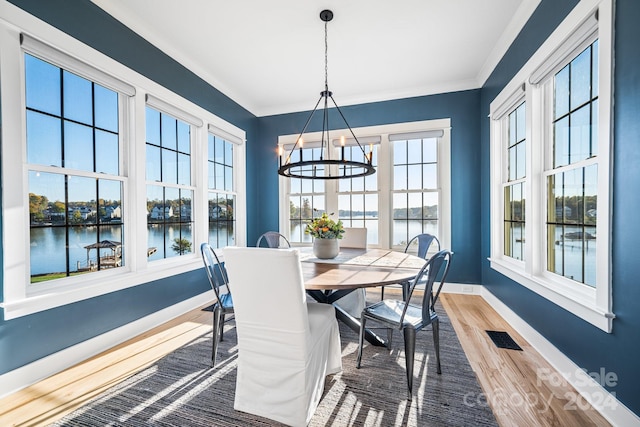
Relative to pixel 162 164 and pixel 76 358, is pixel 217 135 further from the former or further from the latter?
pixel 76 358

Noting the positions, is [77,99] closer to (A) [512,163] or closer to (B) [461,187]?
(A) [512,163]

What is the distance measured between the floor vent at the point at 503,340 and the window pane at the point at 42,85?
161 inches

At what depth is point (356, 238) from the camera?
11.4 feet

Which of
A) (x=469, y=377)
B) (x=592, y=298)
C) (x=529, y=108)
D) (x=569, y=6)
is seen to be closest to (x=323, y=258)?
(x=469, y=377)

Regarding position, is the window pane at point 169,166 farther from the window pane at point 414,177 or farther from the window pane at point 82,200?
the window pane at point 414,177

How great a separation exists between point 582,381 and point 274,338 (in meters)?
1.97

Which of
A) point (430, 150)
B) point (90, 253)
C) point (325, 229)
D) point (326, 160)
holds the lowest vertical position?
point (90, 253)

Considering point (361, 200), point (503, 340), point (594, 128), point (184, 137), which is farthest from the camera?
point (361, 200)

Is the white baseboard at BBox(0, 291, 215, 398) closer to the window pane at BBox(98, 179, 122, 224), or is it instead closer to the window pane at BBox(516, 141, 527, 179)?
the window pane at BBox(98, 179, 122, 224)

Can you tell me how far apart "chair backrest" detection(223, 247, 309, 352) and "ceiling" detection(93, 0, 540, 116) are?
225 centimetres

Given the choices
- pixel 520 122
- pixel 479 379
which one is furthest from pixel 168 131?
pixel 520 122

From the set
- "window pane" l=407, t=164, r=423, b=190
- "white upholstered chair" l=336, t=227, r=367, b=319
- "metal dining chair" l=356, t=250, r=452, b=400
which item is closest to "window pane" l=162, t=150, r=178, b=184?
"white upholstered chair" l=336, t=227, r=367, b=319

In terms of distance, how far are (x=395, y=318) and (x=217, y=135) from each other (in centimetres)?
334

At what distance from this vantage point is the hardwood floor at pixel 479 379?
1573mm
